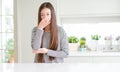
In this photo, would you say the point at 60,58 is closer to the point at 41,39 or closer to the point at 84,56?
the point at 41,39

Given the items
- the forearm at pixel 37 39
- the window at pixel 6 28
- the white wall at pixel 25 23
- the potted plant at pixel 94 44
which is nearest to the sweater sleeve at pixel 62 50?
the forearm at pixel 37 39

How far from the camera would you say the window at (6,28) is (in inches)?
137

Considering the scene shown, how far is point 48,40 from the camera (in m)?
1.70

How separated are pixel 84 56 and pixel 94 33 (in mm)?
681

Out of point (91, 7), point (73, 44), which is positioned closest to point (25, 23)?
point (73, 44)

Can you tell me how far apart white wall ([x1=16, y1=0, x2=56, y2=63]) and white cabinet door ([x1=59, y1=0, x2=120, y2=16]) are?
41 cm

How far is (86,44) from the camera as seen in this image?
3.37m

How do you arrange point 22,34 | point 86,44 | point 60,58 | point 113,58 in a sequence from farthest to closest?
point 86,44 < point 22,34 < point 113,58 < point 60,58

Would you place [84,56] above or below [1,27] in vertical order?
below

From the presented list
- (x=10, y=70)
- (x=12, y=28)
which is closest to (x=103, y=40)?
(x=12, y=28)

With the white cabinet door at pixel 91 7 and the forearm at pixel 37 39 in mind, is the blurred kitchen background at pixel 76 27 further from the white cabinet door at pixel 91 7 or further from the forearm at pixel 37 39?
the forearm at pixel 37 39

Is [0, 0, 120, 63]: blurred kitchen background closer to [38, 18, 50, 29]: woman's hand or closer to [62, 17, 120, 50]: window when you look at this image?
[62, 17, 120, 50]: window

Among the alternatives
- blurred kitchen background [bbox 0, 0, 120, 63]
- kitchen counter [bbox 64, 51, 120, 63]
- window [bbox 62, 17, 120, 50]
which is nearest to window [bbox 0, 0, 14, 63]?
blurred kitchen background [bbox 0, 0, 120, 63]

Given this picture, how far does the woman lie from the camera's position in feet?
5.33
